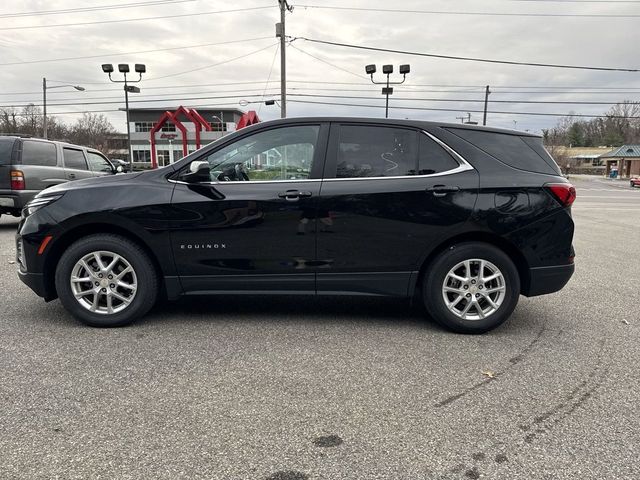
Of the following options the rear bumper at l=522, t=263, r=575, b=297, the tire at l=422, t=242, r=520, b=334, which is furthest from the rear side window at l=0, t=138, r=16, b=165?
the rear bumper at l=522, t=263, r=575, b=297

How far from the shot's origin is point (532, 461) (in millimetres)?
2416

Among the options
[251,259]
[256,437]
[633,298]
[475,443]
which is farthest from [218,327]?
[633,298]

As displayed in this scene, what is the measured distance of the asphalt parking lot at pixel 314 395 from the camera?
2.39 metres

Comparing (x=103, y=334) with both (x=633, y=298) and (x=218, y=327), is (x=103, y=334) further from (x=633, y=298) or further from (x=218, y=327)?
(x=633, y=298)

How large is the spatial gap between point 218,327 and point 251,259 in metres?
0.69

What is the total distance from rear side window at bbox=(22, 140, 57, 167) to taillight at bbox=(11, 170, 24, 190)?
275mm

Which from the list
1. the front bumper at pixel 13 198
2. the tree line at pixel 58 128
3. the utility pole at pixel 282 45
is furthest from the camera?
the tree line at pixel 58 128

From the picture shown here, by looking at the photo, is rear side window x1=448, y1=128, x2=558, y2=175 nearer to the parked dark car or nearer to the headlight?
the headlight

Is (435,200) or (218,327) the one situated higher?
(435,200)

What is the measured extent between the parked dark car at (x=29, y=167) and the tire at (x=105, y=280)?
648cm

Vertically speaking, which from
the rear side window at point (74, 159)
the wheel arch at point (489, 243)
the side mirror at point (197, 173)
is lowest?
the wheel arch at point (489, 243)

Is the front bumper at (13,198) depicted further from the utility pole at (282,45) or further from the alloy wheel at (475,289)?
the utility pole at (282,45)

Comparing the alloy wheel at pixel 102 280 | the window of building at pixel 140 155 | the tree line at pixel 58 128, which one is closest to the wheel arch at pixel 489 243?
the alloy wheel at pixel 102 280

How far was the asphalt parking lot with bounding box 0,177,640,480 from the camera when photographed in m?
2.39
